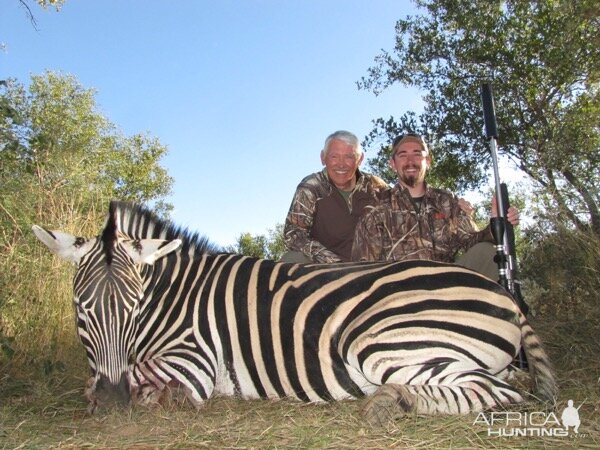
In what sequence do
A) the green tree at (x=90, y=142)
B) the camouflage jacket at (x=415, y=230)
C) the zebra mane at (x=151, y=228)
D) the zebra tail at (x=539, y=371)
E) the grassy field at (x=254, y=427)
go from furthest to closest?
the green tree at (x=90, y=142) < the camouflage jacket at (x=415, y=230) < the zebra mane at (x=151, y=228) < the zebra tail at (x=539, y=371) < the grassy field at (x=254, y=427)

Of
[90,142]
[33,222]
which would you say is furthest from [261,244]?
[33,222]

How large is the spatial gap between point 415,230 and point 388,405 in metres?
2.40

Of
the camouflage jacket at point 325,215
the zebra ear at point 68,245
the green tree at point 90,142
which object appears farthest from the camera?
the green tree at point 90,142

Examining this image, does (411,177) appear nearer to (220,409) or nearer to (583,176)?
(220,409)

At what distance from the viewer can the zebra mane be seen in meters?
3.37

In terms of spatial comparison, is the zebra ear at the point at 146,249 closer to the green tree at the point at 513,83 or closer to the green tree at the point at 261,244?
the green tree at the point at 513,83

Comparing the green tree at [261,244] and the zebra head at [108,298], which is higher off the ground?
the green tree at [261,244]

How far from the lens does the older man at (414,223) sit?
4.36 m

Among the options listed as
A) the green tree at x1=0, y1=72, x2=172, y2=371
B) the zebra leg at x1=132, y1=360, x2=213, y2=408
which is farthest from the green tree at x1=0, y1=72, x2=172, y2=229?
the zebra leg at x1=132, y1=360, x2=213, y2=408

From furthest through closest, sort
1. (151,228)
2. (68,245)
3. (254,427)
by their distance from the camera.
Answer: (151,228), (68,245), (254,427)

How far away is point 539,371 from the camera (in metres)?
2.47

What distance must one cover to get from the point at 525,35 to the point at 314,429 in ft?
25.0

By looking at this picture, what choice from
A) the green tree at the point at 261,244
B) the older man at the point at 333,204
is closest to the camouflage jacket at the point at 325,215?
the older man at the point at 333,204

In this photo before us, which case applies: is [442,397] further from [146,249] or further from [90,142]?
[90,142]
